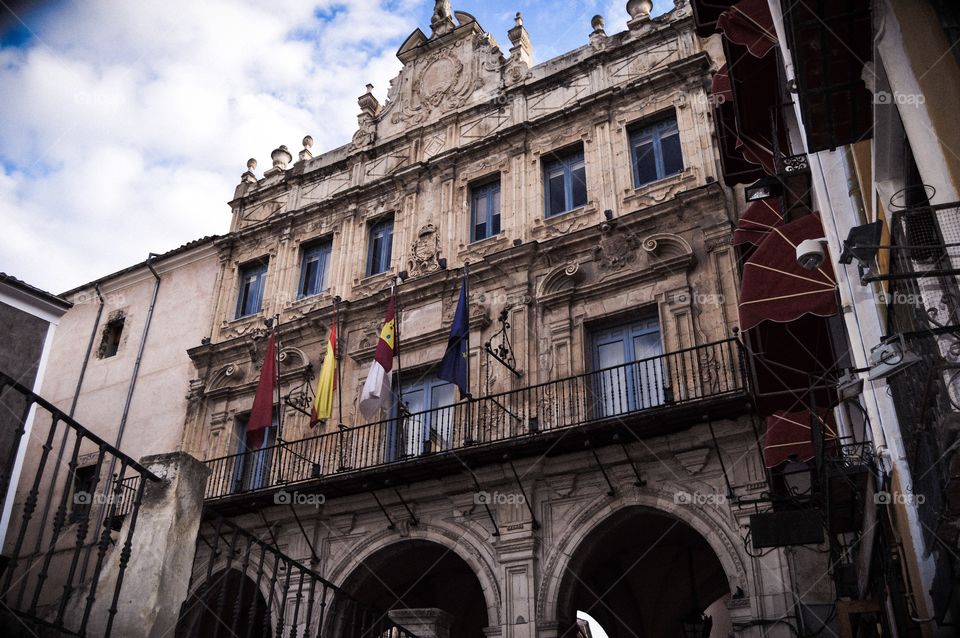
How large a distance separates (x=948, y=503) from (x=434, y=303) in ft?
41.2

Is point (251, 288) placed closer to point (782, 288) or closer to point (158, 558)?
point (782, 288)

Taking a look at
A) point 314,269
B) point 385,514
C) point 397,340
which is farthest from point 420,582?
point 314,269

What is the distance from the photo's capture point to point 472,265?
16812 millimetres

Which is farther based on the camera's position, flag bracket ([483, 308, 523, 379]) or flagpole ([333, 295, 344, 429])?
flagpole ([333, 295, 344, 429])

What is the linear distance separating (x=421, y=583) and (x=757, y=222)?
31.3 feet

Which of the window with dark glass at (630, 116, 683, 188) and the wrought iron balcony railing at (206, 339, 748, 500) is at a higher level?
the window with dark glass at (630, 116, 683, 188)

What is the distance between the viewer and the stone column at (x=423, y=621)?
9594 mm

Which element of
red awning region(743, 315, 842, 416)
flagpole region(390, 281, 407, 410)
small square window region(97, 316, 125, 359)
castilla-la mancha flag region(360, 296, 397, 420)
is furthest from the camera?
small square window region(97, 316, 125, 359)

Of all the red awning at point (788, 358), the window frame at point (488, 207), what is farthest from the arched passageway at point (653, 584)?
the window frame at point (488, 207)

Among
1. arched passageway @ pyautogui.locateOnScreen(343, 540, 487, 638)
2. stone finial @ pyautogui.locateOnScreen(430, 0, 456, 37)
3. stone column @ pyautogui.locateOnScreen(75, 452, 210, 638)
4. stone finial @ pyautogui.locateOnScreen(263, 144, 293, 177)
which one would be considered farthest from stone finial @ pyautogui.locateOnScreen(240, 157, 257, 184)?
stone column @ pyautogui.locateOnScreen(75, 452, 210, 638)

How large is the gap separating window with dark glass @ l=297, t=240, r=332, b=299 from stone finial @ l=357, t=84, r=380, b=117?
11.9 feet

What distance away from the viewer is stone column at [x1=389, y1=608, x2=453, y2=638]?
959 cm

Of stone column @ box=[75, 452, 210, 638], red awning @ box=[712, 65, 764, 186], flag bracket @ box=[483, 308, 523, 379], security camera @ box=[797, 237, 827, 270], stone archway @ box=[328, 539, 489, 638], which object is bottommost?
stone column @ box=[75, 452, 210, 638]

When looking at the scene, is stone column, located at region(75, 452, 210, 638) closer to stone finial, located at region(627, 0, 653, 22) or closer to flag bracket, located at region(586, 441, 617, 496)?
flag bracket, located at region(586, 441, 617, 496)
